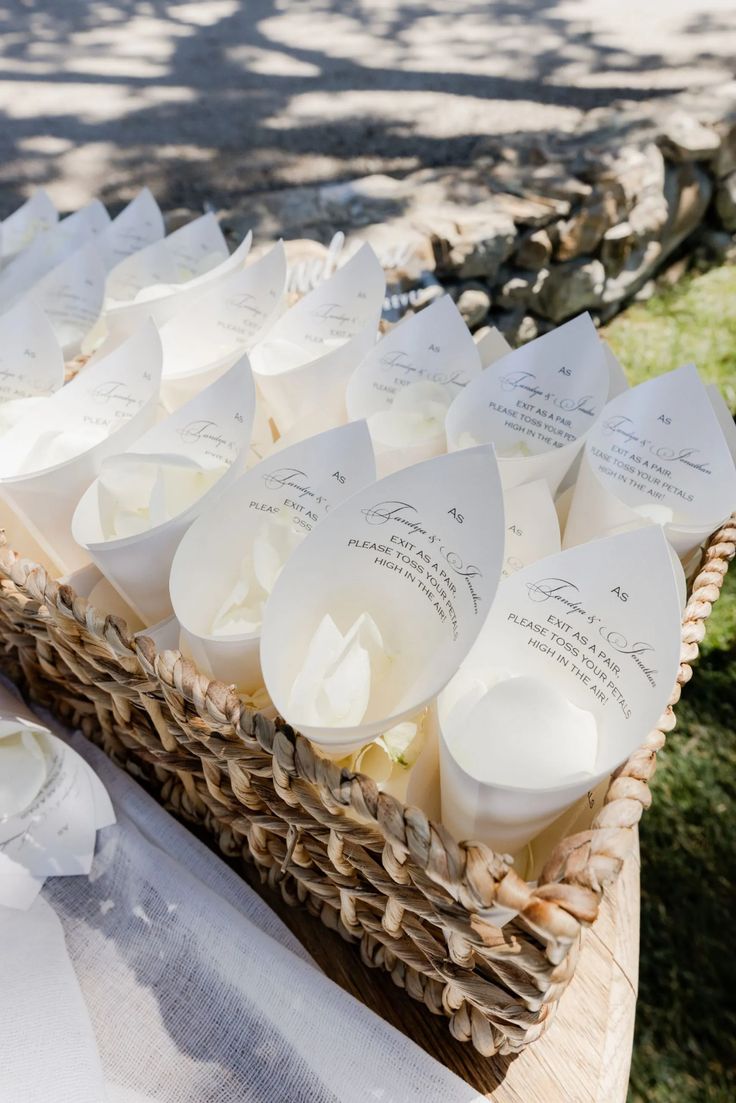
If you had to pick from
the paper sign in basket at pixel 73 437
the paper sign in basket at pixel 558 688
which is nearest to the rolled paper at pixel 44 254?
the paper sign in basket at pixel 73 437

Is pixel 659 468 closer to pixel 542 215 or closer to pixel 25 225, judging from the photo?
pixel 25 225

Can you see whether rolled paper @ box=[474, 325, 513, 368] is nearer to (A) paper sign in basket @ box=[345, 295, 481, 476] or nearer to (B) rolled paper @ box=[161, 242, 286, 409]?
(A) paper sign in basket @ box=[345, 295, 481, 476]

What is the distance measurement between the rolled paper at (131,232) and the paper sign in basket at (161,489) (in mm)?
659

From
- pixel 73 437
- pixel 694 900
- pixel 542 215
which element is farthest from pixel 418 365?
pixel 542 215

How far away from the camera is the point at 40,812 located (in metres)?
0.77

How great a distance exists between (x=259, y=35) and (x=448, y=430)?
511 cm

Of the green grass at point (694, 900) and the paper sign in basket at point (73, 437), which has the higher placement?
the paper sign in basket at point (73, 437)

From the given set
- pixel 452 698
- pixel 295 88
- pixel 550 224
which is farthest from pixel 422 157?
pixel 452 698

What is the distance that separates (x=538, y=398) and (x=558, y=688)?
0.34 m

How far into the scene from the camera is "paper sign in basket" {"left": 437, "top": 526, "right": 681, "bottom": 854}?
543mm

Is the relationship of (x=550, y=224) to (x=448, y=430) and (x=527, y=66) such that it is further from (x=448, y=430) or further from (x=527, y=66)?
(x=527, y=66)

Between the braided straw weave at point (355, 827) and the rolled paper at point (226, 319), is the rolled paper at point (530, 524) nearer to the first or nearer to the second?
the braided straw weave at point (355, 827)

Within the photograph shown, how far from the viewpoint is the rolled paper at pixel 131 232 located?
131 centimetres

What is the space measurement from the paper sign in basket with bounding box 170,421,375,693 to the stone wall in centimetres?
160
